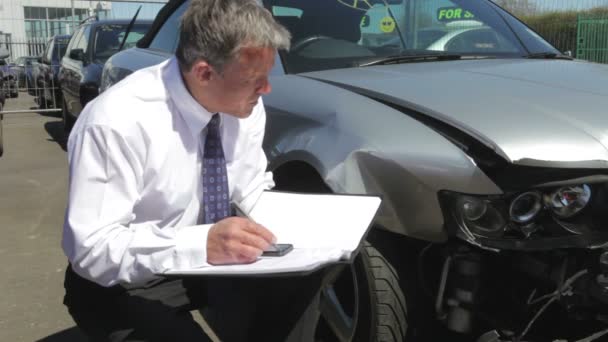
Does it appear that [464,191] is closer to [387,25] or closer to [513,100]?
[513,100]

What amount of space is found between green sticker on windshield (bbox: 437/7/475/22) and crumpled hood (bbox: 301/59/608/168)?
27.5 inches

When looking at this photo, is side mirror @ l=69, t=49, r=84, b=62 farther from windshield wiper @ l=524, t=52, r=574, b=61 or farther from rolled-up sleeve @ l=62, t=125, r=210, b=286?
rolled-up sleeve @ l=62, t=125, r=210, b=286

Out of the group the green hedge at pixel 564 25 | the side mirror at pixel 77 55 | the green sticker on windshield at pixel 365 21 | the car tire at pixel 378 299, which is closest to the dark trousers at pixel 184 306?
the car tire at pixel 378 299

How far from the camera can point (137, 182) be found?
5.52 ft

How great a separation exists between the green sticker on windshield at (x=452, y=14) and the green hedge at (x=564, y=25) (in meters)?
14.7

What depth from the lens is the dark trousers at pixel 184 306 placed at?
5.76ft

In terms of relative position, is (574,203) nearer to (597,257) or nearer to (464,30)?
(597,257)

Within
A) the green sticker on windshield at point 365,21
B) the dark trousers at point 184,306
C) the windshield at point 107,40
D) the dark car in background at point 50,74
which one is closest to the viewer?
the dark trousers at point 184,306

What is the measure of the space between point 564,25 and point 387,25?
16.0 meters

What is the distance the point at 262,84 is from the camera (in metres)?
1.72

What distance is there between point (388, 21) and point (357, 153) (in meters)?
1.27

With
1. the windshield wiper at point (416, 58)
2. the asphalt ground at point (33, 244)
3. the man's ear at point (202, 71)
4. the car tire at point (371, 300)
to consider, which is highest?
the man's ear at point (202, 71)

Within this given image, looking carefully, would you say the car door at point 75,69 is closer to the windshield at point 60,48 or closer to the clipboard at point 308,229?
the windshield at point 60,48

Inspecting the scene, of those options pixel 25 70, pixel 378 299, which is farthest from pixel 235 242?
pixel 25 70
